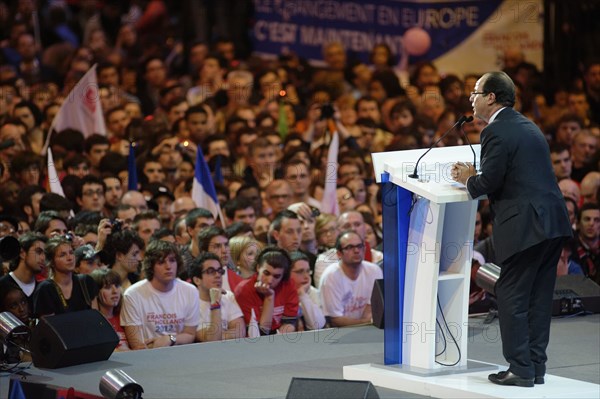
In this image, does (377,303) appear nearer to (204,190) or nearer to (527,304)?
(527,304)

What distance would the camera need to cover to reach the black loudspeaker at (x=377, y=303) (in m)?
7.05

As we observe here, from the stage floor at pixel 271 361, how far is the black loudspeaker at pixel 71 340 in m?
0.05

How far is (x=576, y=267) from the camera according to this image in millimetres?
8906

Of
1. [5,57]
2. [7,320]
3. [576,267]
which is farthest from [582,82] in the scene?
[7,320]

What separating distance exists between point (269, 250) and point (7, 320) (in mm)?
1965

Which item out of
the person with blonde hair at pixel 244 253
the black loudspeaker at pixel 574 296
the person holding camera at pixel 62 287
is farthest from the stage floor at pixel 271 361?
the person with blonde hair at pixel 244 253

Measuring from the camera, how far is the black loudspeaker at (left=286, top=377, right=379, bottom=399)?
16.5 feet


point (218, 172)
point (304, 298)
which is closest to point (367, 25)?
point (218, 172)

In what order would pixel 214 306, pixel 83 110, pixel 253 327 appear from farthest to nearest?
pixel 83 110, pixel 253 327, pixel 214 306

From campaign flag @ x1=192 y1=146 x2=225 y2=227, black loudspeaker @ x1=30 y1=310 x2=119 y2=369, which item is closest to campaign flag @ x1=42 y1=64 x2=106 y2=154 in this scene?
campaign flag @ x1=192 y1=146 x2=225 y2=227

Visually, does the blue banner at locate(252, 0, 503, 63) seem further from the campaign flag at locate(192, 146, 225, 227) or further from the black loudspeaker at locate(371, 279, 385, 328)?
the black loudspeaker at locate(371, 279, 385, 328)

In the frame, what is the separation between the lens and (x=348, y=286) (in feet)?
26.9

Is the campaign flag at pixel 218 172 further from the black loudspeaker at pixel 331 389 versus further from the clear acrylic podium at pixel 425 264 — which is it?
the black loudspeaker at pixel 331 389

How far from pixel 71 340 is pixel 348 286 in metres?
2.27
